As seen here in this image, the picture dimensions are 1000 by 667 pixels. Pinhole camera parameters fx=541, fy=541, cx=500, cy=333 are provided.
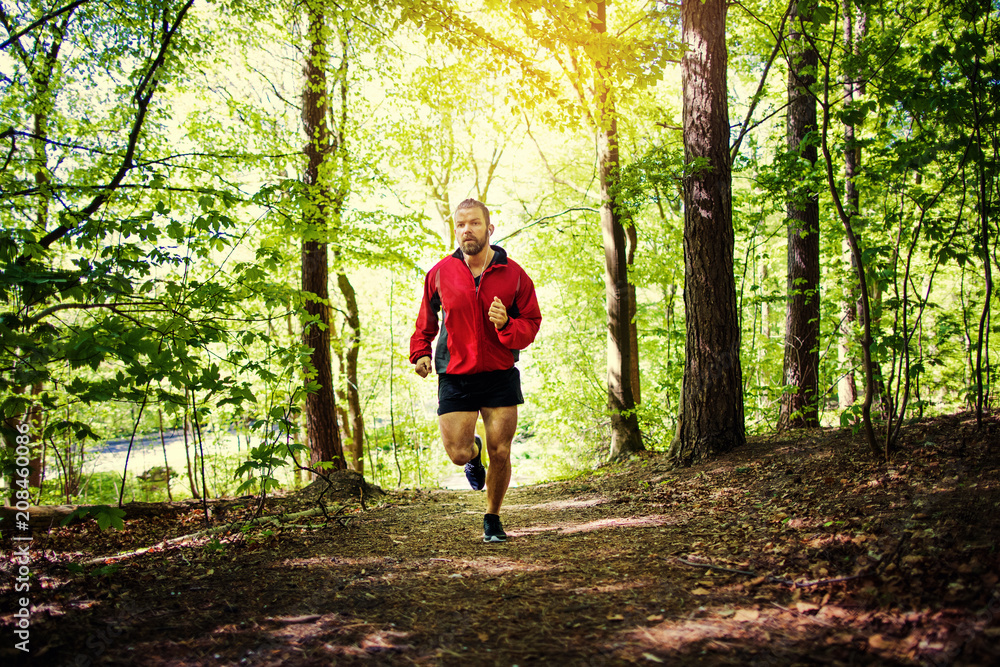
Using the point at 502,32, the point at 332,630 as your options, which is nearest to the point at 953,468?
the point at 332,630

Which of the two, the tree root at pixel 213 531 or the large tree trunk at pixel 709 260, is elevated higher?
the large tree trunk at pixel 709 260

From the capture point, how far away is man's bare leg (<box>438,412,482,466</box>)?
3.74m

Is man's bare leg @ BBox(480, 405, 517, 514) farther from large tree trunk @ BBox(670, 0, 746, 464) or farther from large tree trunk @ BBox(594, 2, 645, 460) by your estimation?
large tree trunk @ BBox(594, 2, 645, 460)

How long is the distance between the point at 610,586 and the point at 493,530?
136cm

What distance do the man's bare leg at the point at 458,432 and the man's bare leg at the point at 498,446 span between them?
0.14m

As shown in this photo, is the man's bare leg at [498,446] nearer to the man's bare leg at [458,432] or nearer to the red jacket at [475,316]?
the man's bare leg at [458,432]

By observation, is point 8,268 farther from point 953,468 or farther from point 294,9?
point 294,9

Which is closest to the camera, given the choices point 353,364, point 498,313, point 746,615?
point 746,615

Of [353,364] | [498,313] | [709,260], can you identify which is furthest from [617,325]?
[353,364]

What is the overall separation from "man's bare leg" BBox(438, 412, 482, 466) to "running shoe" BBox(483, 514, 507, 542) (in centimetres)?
44

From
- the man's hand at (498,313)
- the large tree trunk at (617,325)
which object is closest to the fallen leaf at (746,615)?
the man's hand at (498,313)

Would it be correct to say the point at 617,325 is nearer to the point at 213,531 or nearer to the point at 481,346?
the point at 481,346

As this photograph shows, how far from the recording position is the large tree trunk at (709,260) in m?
5.49

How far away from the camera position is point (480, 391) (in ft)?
12.2
